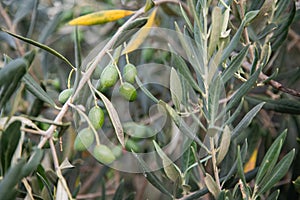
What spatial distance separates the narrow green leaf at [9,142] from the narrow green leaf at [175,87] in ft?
0.87

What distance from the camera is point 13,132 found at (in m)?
0.71

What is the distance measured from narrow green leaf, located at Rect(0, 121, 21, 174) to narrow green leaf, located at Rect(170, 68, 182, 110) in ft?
0.87

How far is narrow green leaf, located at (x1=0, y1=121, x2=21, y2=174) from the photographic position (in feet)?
2.32

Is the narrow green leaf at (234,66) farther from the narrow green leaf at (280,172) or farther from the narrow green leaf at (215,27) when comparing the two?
the narrow green leaf at (280,172)

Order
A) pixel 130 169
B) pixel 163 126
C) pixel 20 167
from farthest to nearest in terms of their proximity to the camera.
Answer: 1. pixel 130 169
2. pixel 163 126
3. pixel 20 167

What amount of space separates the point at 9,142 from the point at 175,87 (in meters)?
A: 0.28

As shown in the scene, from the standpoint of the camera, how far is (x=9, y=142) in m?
0.72

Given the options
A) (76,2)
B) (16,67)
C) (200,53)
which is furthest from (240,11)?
(76,2)

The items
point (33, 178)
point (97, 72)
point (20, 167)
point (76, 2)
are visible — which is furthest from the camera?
point (76, 2)

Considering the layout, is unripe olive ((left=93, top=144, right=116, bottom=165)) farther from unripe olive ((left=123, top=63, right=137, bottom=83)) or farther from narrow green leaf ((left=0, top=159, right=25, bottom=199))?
narrow green leaf ((left=0, top=159, right=25, bottom=199))

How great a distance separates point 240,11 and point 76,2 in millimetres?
738

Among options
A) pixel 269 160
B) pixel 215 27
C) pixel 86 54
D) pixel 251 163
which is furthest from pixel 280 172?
pixel 86 54

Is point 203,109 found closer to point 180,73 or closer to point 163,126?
point 180,73

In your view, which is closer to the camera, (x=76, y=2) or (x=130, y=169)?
(x=130, y=169)
